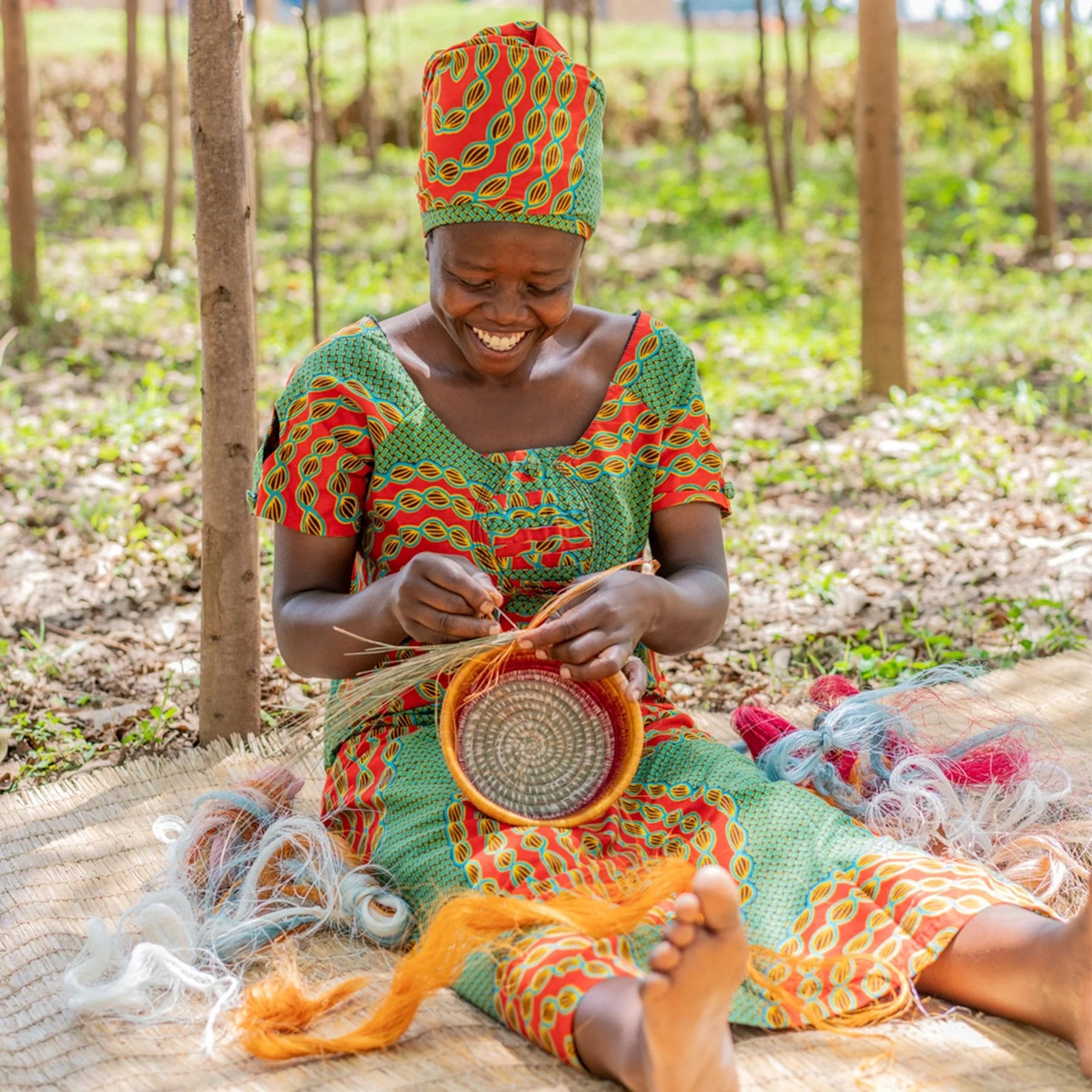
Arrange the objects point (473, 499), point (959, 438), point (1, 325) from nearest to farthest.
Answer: point (473, 499) → point (959, 438) → point (1, 325)

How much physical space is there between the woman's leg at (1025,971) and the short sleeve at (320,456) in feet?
3.67

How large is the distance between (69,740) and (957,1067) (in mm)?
2079

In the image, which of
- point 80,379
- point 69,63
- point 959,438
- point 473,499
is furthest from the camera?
point 69,63

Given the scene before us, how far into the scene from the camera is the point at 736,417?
5.26 metres

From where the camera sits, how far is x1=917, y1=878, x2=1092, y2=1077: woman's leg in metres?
1.77

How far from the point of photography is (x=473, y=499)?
2230 millimetres

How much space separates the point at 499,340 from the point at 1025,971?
116 centimetres

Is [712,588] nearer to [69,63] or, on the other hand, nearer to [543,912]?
[543,912]

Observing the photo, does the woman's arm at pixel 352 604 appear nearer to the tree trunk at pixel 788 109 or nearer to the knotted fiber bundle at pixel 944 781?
the knotted fiber bundle at pixel 944 781

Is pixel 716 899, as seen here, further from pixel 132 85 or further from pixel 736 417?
pixel 132 85

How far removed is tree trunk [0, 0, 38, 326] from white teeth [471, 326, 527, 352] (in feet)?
13.1

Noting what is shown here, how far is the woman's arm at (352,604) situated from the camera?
1958 millimetres

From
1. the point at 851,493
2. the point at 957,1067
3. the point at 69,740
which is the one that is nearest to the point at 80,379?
the point at 69,740

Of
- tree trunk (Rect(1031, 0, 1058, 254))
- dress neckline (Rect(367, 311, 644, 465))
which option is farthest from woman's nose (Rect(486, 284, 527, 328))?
tree trunk (Rect(1031, 0, 1058, 254))
